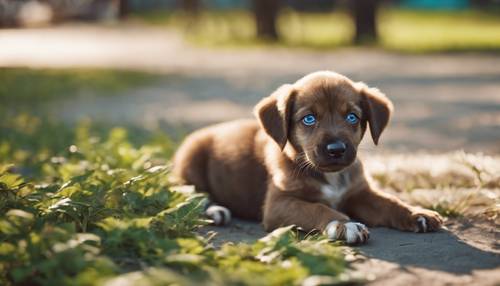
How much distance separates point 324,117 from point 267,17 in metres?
18.8

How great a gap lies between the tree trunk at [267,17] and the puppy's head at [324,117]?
18250mm

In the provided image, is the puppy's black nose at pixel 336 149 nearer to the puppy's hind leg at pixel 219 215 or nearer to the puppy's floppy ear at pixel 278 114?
the puppy's floppy ear at pixel 278 114

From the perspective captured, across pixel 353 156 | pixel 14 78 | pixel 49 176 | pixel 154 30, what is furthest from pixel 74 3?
pixel 353 156

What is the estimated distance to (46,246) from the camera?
11.9 ft

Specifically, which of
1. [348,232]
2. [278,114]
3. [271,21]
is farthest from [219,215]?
[271,21]

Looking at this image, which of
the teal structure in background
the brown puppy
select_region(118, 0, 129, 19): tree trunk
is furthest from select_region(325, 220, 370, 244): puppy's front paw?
the teal structure in background

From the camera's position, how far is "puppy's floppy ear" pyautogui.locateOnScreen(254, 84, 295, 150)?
5098mm

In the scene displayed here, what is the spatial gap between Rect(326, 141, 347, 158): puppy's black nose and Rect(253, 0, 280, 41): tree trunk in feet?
61.9

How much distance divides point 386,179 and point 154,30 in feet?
87.0

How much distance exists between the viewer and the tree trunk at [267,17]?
2319cm

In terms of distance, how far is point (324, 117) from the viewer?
4945 millimetres

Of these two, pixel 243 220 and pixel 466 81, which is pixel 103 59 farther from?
pixel 243 220

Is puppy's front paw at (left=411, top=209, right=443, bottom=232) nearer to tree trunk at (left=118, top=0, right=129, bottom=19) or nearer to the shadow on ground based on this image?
the shadow on ground

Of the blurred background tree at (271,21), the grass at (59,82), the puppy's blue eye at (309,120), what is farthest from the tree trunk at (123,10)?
the puppy's blue eye at (309,120)
